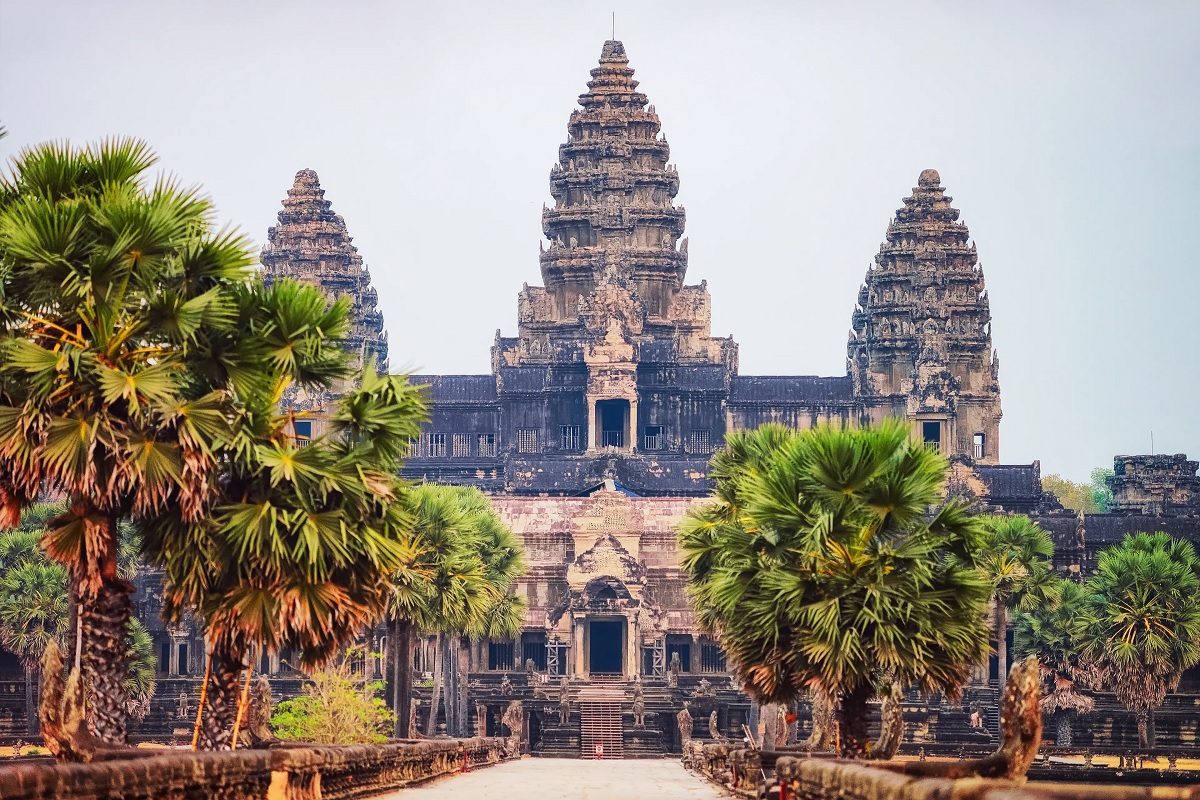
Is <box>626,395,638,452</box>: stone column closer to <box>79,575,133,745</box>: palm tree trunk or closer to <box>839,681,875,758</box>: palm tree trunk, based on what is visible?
<box>839,681,875,758</box>: palm tree trunk

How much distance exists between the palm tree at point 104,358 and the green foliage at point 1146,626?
58.3 m

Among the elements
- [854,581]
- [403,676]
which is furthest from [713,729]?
[854,581]

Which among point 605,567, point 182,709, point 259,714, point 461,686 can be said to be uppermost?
point 605,567

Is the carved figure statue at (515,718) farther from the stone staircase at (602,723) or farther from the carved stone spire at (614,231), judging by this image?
the carved stone spire at (614,231)

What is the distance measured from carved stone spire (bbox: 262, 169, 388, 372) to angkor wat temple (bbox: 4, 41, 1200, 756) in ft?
0.49

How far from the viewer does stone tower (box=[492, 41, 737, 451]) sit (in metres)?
141

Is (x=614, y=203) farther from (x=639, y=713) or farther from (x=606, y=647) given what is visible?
(x=639, y=713)

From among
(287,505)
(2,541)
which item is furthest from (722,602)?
(2,541)

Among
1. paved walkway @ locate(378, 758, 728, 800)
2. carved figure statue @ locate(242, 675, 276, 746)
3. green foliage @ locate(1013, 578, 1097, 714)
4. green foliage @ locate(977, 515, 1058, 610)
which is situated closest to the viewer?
carved figure statue @ locate(242, 675, 276, 746)

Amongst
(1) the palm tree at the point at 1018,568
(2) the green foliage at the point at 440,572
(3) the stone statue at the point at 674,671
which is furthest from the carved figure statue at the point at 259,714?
(3) the stone statue at the point at 674,671

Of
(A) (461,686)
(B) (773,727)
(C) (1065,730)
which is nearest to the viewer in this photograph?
(B) (773,727)

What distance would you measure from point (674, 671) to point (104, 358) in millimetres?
71173

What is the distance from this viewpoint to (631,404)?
13375 centimetres

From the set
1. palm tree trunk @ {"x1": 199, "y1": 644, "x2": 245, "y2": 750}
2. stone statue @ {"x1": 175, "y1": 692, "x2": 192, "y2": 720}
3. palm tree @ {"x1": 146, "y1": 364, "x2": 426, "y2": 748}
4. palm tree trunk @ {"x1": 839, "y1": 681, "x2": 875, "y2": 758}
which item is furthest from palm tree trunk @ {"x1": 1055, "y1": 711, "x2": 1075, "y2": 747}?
palm tree @ {"x1": 146, "y1": 364, "x2": 426, "y2": 748}
